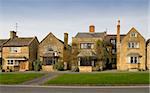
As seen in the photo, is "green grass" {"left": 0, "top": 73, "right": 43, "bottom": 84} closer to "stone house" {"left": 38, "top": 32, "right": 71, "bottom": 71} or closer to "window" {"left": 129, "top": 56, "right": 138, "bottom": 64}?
"stone house" {"left": 38, "top": 32, "right": 71, "bottom": 71}

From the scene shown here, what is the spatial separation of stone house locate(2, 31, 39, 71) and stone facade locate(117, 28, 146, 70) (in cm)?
1960

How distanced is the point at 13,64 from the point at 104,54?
65.7 ft

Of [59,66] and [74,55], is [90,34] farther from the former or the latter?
[59,66]

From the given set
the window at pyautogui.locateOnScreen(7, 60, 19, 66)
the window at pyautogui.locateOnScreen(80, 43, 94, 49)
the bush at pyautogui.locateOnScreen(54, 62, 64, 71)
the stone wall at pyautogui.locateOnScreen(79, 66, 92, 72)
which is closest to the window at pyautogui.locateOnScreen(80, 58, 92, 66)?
the stone wall at pyautogui.locateOnScreen(79, 66, 92, 72)

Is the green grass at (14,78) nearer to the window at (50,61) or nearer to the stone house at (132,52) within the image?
the window at (50,61)

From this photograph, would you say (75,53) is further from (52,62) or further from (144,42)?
(144,42)

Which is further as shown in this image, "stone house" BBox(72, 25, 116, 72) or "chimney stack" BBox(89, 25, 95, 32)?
"chimney stack" BBox(89, 25, 95, 32)

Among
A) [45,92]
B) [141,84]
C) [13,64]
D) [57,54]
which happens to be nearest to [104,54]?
[57,54]

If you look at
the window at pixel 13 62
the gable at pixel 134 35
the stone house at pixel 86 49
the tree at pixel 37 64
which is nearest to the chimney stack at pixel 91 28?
the stone house at pixel 86 49

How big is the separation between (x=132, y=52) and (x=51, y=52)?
17.4m

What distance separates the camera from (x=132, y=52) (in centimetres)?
5631

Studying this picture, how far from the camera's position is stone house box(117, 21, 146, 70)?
55.7 m

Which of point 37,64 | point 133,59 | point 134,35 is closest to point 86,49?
point 133,59

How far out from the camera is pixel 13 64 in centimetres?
5834
